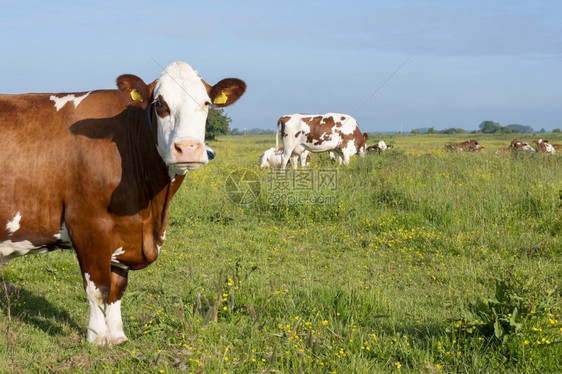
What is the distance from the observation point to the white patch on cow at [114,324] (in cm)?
427

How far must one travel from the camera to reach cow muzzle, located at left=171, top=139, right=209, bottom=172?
11.8ft

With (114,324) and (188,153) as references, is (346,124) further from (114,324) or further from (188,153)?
(188,153)

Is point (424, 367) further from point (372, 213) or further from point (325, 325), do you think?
point (372, 213)

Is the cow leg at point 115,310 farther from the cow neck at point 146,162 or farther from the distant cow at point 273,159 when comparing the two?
the distant cow at point 273,159

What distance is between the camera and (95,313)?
A: 13.9 feet

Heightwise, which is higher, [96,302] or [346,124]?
[346,124]

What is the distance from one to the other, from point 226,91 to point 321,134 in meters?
12.9

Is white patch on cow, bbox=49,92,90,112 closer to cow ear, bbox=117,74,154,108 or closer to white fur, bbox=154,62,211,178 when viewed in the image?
cow ear, bbox=117,74,154,108

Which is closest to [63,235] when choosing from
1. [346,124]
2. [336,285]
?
[336,285]

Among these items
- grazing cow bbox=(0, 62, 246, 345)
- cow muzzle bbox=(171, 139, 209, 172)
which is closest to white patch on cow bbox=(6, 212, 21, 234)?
grazing cow bbox=(0, 62, 246, 345)

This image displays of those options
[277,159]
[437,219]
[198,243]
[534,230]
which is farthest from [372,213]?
[277,159]

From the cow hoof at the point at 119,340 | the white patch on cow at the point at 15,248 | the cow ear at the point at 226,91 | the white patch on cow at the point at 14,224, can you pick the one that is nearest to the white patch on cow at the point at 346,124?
the cow ear at the point at 226,91

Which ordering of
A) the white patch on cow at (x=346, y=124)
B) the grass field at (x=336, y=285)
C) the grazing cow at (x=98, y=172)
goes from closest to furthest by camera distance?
the grass field at (x=336, y=285), the grazing cow at (x=98, y=172), the white patch on cow at (x=346, y=124)

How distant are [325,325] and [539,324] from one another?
166 centimetres
